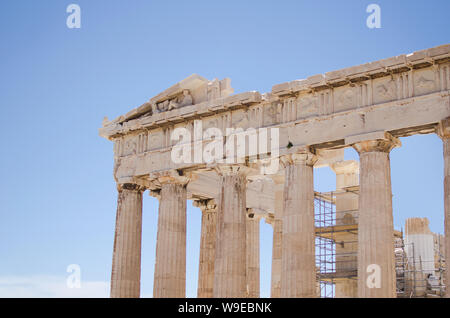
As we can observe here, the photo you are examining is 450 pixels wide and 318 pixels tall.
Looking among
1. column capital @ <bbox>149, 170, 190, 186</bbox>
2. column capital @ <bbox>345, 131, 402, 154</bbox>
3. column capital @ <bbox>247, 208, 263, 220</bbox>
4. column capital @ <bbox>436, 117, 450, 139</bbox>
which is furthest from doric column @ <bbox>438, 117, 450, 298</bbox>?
column capital @ <bbox>247, 208, 263, 220</bbox>

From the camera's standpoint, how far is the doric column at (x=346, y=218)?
132 ft

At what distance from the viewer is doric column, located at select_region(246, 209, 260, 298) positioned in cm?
4209

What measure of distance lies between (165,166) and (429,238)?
52.1 feet

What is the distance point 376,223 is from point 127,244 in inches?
568

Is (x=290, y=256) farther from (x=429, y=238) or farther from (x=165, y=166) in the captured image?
(x=429, y=238)

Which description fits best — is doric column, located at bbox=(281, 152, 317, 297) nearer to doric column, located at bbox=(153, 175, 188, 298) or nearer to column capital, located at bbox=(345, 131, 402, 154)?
column capital, located at bbox=(345, 131, 402, 154)

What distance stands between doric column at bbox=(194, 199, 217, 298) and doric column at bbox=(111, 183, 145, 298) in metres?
4.71

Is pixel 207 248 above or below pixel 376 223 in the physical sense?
below

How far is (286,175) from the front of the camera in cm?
3241

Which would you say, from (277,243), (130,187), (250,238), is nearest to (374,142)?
(277,243)

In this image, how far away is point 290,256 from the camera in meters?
30.9

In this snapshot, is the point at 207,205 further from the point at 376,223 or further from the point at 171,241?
the point at 376,223

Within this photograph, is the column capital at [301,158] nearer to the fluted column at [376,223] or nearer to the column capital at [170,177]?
the fluted column at [376,223]
